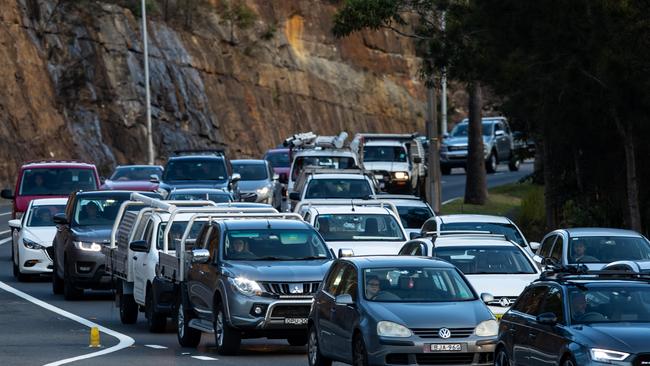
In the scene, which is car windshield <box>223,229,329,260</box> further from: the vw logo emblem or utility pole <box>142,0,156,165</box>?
utility pole <box>142,0,156,165</box>

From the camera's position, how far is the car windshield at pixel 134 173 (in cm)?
4309

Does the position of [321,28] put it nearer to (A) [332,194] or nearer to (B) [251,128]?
(B) [251,128]

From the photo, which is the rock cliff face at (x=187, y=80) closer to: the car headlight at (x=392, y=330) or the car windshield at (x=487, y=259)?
the car windshield at (x=487, y=259)

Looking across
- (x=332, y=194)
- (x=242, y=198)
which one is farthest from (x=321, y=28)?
(x=332, y=194)

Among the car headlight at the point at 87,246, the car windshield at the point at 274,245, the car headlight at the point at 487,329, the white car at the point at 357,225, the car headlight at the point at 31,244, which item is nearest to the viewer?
the car headlight at the point at 487,329

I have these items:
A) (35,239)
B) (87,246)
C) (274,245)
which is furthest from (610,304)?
(35,239)

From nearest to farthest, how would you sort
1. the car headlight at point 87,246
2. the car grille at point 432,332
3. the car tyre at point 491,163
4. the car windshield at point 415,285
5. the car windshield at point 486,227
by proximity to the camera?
the car grille at point 432,332, the car windshield at point 415,285, the car windshield at point 486,227, the car headlight at point 87,246, the car tyre at point 491,163

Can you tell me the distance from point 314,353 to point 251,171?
2797 cm

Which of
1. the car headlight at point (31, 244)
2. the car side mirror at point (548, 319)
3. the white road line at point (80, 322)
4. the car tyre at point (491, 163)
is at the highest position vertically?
the car side mirror at point (548, 319)

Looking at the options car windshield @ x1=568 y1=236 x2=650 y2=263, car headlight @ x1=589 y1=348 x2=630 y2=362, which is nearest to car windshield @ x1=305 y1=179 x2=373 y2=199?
car windshield @ x1=568 y1=236 x2=650 y2=263

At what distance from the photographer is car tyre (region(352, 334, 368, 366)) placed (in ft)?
52.8

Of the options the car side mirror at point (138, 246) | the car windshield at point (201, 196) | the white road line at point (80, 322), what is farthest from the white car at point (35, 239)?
the car side mirror at point (138, 246)

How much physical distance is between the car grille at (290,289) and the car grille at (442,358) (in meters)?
3.60

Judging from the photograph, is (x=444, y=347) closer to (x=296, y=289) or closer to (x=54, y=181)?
(x=296, y=289)
